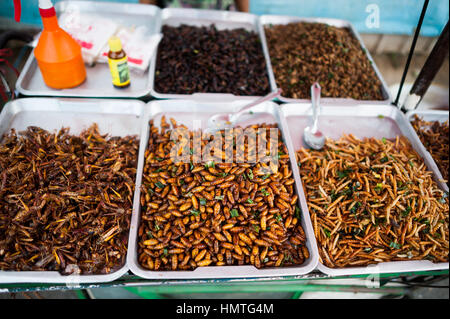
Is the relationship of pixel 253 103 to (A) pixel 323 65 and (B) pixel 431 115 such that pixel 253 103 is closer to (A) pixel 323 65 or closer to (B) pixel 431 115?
(A) pixel 323 65

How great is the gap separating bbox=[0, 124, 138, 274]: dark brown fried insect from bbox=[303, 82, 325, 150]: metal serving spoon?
1.21 meters

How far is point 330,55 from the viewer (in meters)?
2.51

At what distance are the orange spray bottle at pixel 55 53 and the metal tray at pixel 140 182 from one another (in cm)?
59

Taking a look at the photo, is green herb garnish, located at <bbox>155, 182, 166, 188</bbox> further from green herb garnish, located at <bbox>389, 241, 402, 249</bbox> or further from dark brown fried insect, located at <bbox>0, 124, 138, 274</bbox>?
green herb garnish, located at <bbox>389, 241, 402, 249</bbox>

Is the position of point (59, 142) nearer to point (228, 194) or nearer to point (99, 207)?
point (99, 207)

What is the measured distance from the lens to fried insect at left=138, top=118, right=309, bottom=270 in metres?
1.46

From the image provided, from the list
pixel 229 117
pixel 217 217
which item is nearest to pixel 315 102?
pixel 229 117

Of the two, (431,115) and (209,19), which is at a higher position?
(209,19)

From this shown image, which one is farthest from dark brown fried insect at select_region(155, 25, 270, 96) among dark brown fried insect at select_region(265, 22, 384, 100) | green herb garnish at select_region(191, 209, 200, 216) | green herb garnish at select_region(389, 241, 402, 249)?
green herb garnish at select_region(389, 241, 402, 249)

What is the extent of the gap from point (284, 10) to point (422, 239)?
3.31 meters

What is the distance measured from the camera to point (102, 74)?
2.40 m

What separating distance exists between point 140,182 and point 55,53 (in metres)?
1.08

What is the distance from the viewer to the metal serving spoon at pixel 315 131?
2.09m

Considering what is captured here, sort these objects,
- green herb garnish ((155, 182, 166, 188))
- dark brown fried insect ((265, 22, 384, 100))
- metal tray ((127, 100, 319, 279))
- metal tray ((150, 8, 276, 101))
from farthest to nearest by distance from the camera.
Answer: metal tray ((150, 8, 276, 101)) → dark brown fried insect ((265, 22, 384, 100)) → green herb garnish ((155, 182, 166, 188)) → metal tray ((127, 100, 319, 279))
